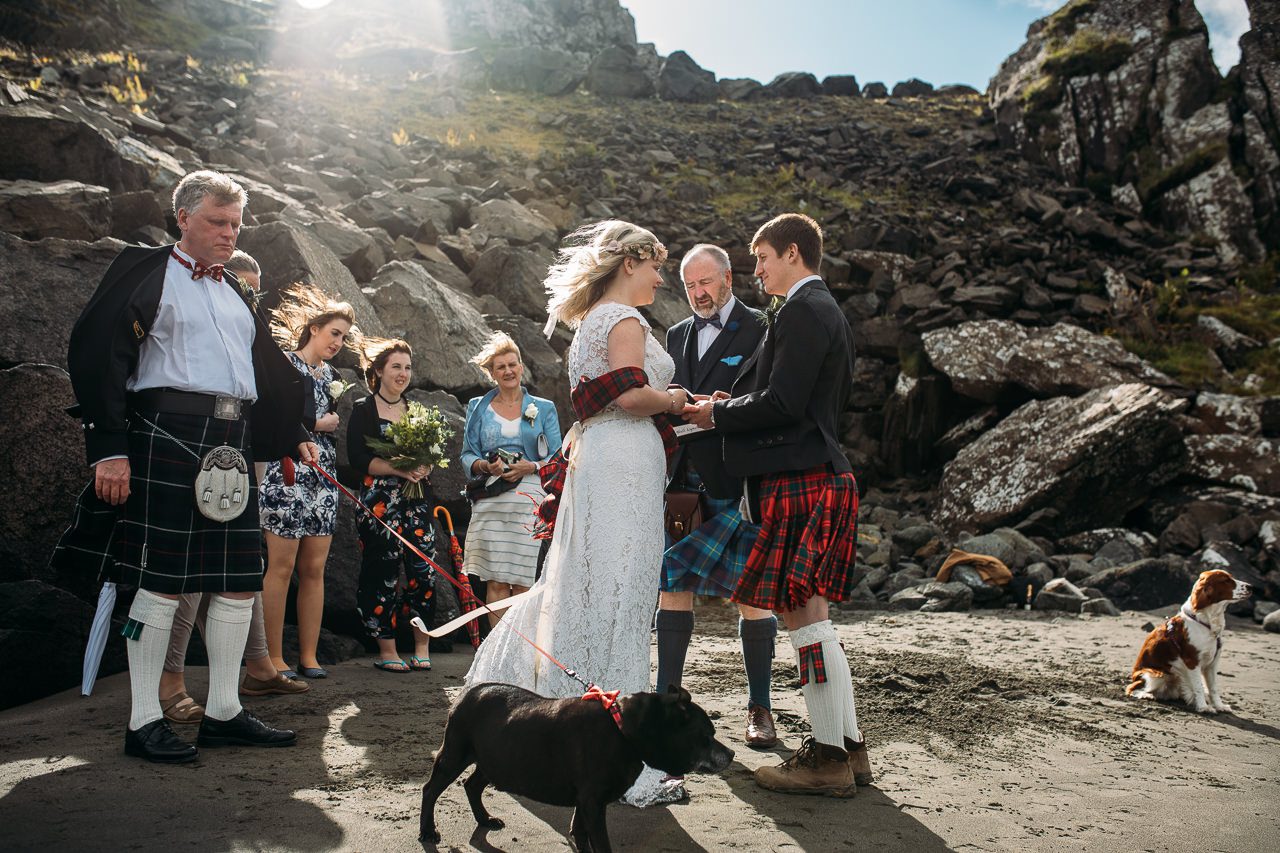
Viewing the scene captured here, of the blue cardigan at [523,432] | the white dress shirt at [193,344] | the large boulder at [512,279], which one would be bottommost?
the blue cardigan at [523,432]

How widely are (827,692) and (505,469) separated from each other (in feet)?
10.3

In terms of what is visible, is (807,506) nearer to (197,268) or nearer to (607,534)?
(607,534)

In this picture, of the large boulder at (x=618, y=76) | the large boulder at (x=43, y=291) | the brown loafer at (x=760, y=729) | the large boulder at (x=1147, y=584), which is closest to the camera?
the brown loafer at (x=760, y=729)

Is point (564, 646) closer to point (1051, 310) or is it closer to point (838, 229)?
point (1051, 310)

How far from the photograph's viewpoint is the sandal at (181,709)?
4488 millimetres

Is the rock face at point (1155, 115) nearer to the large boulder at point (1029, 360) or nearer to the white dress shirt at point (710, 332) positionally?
the large boulder at point (1029, 360)

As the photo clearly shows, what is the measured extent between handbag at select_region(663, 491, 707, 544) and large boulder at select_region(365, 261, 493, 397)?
555 cm

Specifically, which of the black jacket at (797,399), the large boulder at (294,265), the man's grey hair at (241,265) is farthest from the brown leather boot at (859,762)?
the large boulder at (294,265)

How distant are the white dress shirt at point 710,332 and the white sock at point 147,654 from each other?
9.84 ft

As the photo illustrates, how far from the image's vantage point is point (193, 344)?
13.1ft

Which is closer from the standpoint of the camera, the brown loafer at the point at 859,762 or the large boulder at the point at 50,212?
the brown loafer at the point at 859,762

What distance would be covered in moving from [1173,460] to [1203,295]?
7.59 meters

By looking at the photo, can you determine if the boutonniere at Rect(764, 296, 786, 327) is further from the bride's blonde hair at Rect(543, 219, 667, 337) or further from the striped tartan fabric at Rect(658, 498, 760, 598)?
the striped tartan fabric at Rect(658, 498, 760, 598)

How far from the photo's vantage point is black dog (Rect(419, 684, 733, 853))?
2.79 m
